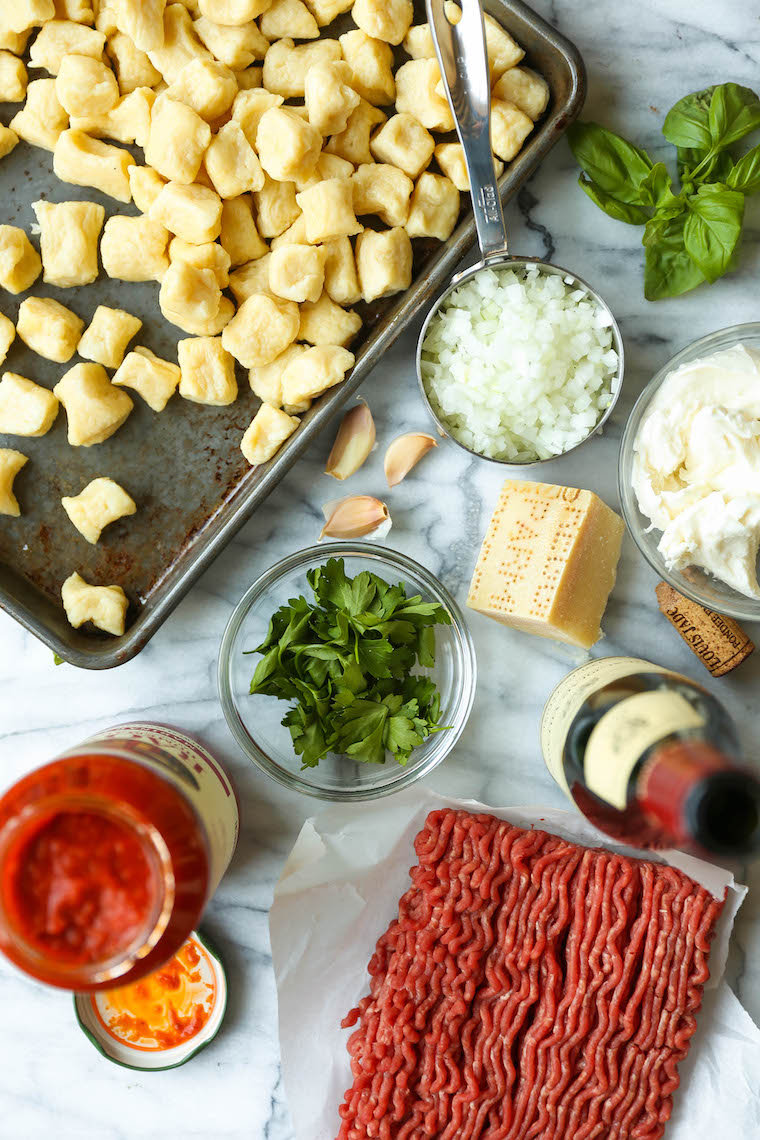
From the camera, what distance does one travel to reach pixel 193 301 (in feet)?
5.48

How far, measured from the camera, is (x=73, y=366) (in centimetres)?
180

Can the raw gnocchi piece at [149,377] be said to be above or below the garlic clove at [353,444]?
above

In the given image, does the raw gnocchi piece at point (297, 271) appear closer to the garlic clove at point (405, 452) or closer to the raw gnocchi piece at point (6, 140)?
the garlic clove at point (405, 452)

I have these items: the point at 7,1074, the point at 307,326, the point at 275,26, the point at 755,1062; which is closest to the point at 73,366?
the point at 307,326

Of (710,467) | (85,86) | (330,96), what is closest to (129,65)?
(85,86)

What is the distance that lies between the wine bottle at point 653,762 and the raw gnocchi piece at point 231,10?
1351 mm

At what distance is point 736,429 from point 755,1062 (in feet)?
3.75

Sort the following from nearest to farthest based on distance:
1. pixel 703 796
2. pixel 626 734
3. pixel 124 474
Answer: pixel 703 796, pixel 626 734, pixel 124 474

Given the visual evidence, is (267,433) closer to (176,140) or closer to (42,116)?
(176,140)

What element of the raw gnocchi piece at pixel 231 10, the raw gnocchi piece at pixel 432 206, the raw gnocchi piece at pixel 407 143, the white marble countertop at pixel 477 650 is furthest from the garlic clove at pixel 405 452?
the raw gnocchi piece at pixel 231 10

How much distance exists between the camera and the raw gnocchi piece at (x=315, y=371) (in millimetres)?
1650

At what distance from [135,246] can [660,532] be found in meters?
1.10

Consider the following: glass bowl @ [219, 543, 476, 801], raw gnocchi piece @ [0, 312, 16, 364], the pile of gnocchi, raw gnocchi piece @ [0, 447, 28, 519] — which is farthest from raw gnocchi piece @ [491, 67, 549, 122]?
raw gnocchi piece @ [0, 447, 28, 519]

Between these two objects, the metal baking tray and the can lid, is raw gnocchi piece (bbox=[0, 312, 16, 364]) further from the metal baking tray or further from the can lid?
the can lid
